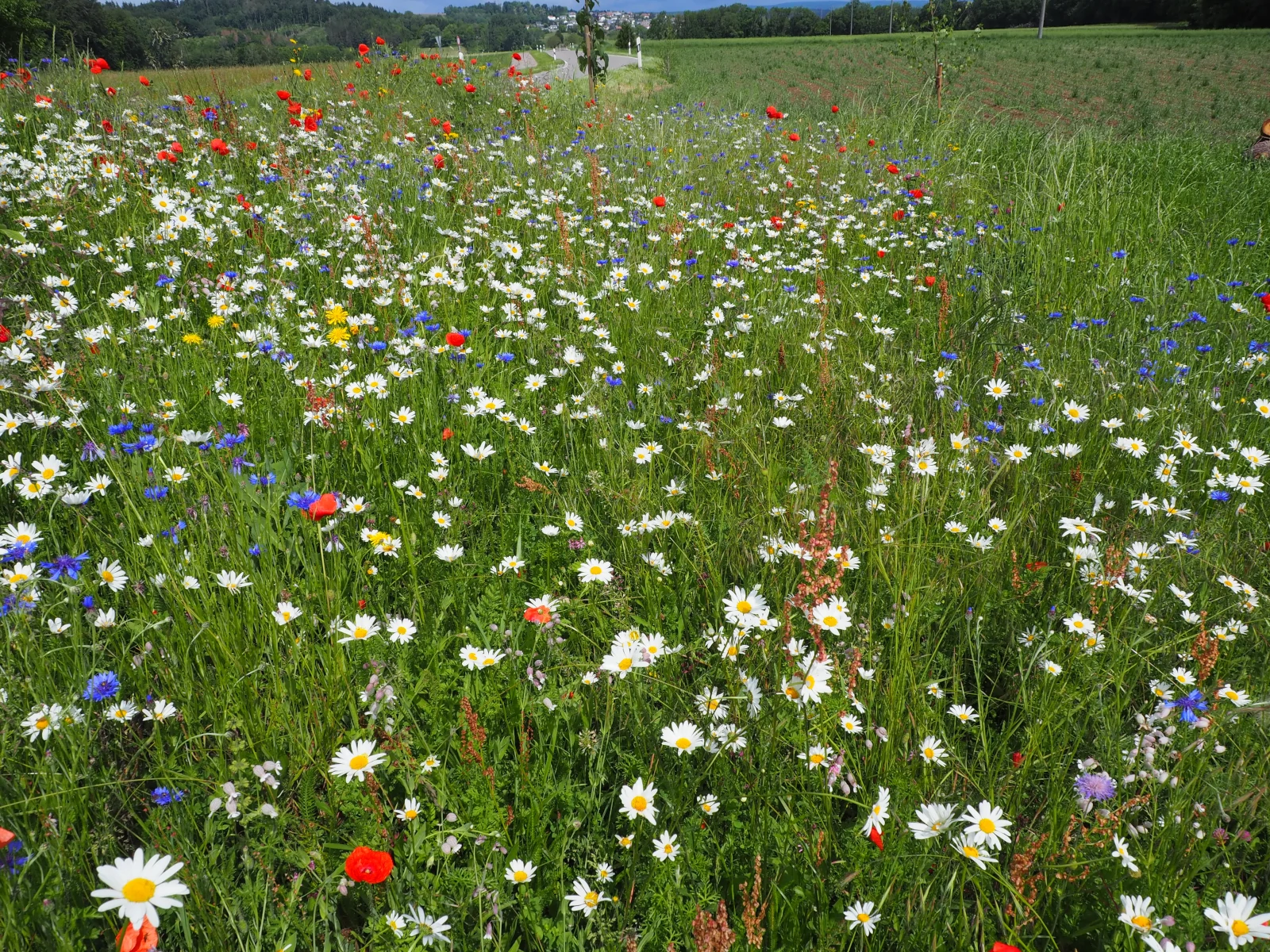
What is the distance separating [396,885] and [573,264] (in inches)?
136

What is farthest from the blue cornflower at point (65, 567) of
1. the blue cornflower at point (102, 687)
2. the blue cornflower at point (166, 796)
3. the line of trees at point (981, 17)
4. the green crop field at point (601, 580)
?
the line of trees at point (981, 17)

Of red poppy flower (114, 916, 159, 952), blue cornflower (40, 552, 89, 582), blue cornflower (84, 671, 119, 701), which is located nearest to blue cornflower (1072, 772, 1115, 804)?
red poppy flower (114, 916, 159, 952)

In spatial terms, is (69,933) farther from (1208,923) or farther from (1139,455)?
(1139,455)

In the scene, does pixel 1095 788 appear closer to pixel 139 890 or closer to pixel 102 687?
pixel 139 890

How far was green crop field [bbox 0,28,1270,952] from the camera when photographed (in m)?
1.36

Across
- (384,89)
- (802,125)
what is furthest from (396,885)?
(802,125)

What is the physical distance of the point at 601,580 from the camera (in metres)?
2.07

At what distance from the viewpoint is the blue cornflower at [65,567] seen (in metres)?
1.73

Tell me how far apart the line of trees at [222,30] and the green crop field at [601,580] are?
5.01 metres

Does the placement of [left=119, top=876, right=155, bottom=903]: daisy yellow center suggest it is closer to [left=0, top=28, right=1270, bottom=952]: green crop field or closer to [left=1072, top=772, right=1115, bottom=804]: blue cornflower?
[left=0, top=28, right=1270, bottom=952]: green crop field

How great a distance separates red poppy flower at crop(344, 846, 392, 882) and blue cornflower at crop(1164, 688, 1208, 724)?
5.59 ft

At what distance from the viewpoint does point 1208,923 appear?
4.30ft

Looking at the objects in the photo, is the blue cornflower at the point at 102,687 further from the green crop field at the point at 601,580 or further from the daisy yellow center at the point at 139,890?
Answer: the daisy yellow center at the point at 139,890

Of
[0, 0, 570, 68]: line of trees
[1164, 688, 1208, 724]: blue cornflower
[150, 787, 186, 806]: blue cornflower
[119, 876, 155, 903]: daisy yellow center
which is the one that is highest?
[0, 0, 570, 68]: line of trees
